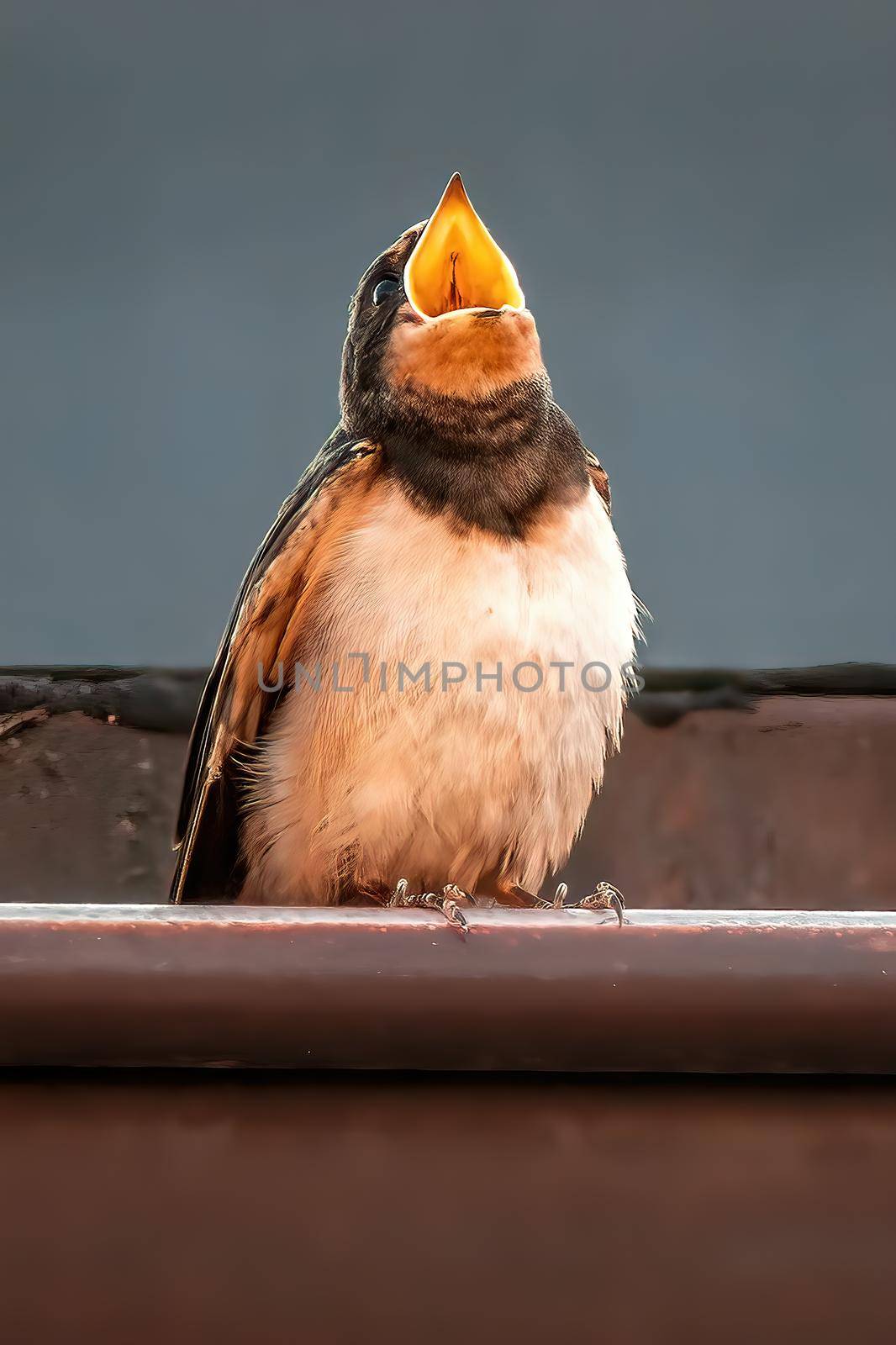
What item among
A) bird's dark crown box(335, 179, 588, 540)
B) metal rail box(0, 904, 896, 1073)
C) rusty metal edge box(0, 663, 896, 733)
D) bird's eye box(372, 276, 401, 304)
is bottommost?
rusty metal edge box(0, 663, 896, 733)

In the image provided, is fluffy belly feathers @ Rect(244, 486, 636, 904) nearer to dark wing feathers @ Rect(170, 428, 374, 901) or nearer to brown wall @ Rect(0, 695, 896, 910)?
dark wing feathers @ Rect(170, 428, 374, 901)

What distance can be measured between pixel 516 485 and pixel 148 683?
98 centimetres

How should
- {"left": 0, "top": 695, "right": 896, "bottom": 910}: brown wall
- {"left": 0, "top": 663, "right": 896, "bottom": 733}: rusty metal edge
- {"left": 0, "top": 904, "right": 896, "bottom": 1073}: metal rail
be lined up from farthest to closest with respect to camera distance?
{"left": 0, "top": 695, "right": 896, "bottom": 910}: brown wall, {"left": 0, "top": 663, "right": 896, "bottom": 733}: rusty metal edge, {"left": 0, "top": 904, "right": 896, "bottom": 1073}: metal rail

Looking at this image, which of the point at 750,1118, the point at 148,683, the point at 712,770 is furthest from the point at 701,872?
the point at 750,1118

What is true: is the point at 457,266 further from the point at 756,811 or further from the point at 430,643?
the point at 756,811

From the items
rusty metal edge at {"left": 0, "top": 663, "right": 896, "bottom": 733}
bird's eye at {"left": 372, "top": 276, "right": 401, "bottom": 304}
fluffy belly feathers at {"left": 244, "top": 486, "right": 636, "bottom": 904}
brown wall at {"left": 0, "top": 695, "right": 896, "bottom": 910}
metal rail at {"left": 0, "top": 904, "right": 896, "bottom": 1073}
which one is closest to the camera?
metal rail at {"left": 0, "top": 904, "right": 896, "bottom": 1073}

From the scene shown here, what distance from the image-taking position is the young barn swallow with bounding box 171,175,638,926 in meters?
1.36

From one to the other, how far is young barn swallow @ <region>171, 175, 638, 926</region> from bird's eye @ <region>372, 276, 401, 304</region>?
0.11 meters

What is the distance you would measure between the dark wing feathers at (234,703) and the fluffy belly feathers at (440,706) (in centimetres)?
6

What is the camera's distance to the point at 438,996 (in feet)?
1.93

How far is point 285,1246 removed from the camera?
58 cm

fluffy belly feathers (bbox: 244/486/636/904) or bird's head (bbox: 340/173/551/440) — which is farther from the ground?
bird's head (bbox: 340/173/551/440)

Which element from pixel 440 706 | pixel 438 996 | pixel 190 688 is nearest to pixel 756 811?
pixel 190 688

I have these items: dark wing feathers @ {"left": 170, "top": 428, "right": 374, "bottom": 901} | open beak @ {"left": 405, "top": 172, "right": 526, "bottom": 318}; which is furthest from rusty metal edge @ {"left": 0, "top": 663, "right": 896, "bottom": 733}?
open beak @ {"left": 405, "top": 172, "right": 526, "bottom": 318}
